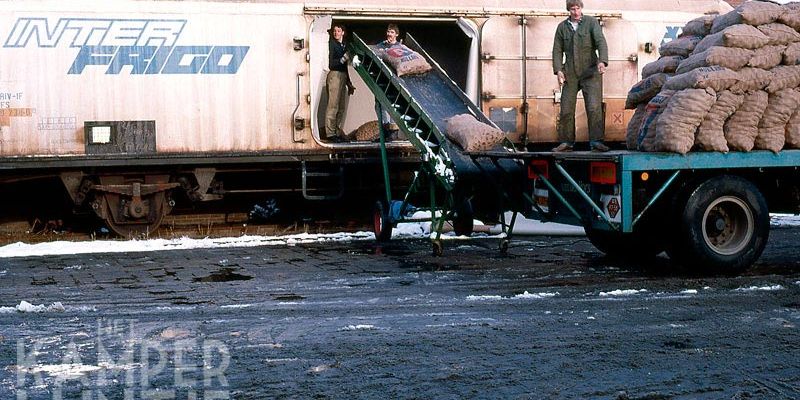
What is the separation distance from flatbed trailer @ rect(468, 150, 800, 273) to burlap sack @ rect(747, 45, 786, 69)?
32.3 inches

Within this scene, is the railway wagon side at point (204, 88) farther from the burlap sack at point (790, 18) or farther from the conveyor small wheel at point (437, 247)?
the burlap sack at point (790, 18)

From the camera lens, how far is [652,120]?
9312mm

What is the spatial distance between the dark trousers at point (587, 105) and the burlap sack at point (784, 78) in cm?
239

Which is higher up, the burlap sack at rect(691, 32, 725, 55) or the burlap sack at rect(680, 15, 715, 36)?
the burlap sack at rect(680, 15, 715, 36)

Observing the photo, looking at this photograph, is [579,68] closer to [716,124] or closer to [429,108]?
[429,108]

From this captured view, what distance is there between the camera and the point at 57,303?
25.2ft

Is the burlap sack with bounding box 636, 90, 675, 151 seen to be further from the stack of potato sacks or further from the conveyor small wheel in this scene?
the conveyor small wheel

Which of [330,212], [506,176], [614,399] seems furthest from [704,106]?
[330,212]

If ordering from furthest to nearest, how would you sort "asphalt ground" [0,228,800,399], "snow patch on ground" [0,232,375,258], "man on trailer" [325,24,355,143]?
"man on trailer" [325,24,355,143], "snow patch on ground" [0,232,375,258], "asphalt ground" [0,228,800,399]

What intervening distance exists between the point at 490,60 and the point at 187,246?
16.3 feet

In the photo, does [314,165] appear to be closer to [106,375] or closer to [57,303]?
[57,303]

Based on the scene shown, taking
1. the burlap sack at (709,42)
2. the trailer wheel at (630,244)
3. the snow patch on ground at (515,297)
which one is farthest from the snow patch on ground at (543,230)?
the snow patch on ground at (515,297)

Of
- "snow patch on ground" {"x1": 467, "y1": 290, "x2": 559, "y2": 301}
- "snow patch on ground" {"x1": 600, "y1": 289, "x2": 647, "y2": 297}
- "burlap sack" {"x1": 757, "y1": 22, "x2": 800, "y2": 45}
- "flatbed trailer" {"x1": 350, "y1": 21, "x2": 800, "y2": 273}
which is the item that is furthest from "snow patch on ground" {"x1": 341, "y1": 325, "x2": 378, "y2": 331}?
"burlap sack" {"x1": 757, "y1": 22, "x2": 800, "y2": 45}

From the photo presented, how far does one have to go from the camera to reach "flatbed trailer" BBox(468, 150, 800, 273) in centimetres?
895
